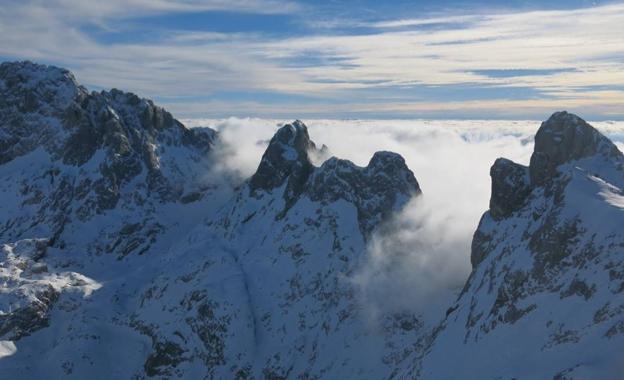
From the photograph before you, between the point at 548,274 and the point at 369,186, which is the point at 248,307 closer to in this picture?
the point at 369,186

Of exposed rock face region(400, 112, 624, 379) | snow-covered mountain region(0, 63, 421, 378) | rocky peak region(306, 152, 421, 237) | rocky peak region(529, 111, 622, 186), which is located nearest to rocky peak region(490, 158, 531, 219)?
exposed rock face region(400, 112, 624, 379)

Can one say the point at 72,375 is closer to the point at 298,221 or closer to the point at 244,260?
the point at 244,260

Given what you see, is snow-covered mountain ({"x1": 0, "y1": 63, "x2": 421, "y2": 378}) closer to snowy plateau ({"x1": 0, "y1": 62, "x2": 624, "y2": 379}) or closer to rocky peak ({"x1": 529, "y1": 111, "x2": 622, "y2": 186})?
snowy plateau ({"x1": 0, "y1": 62, "x2": 624, "y2": 379})

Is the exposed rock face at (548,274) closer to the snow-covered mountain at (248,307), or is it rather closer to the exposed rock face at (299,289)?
the exposed rock face at (299,289)

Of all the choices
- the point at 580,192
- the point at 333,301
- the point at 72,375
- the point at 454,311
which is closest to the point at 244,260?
the point at 333,301

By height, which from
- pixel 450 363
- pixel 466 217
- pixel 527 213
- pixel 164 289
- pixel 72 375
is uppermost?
pixel 527 213

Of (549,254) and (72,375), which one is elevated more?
(549,254)
